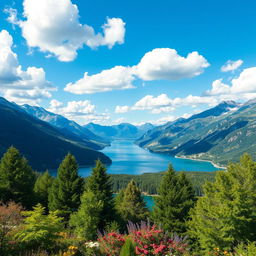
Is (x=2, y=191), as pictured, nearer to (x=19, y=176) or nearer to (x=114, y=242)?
(x=19, y=176)

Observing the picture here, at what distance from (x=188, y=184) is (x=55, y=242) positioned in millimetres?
23875

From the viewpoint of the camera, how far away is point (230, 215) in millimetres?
16953

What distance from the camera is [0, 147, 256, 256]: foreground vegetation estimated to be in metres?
11.2

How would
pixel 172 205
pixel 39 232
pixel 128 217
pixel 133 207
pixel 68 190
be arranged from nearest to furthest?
pixel 39 232 → pixel 172 205 → pixel 68 190 → pixel 128 217 → pixel 133 207

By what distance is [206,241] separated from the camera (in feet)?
56.7

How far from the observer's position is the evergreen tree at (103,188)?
91.2ft

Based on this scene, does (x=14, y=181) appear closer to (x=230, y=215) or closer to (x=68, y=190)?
(x=68, y=190)

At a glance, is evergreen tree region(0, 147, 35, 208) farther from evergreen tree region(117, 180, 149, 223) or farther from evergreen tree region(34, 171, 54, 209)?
evergreen tree region(117, 180, 149, 223)

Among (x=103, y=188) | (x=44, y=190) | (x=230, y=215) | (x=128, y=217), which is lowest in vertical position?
(x=128, y=217)

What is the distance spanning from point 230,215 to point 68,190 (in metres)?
22.7

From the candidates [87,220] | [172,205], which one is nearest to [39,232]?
[87,220]

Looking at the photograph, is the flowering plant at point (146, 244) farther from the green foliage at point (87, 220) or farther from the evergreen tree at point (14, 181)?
the evergreen tree at point (14, 181)

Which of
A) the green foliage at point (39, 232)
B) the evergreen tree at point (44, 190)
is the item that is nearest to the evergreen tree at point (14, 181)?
the evergreen tree at point (44, 190)

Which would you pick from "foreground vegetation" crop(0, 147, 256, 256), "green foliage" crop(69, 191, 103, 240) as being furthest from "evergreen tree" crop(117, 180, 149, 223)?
"green foliage" crop(69, 191, 103, 240)
